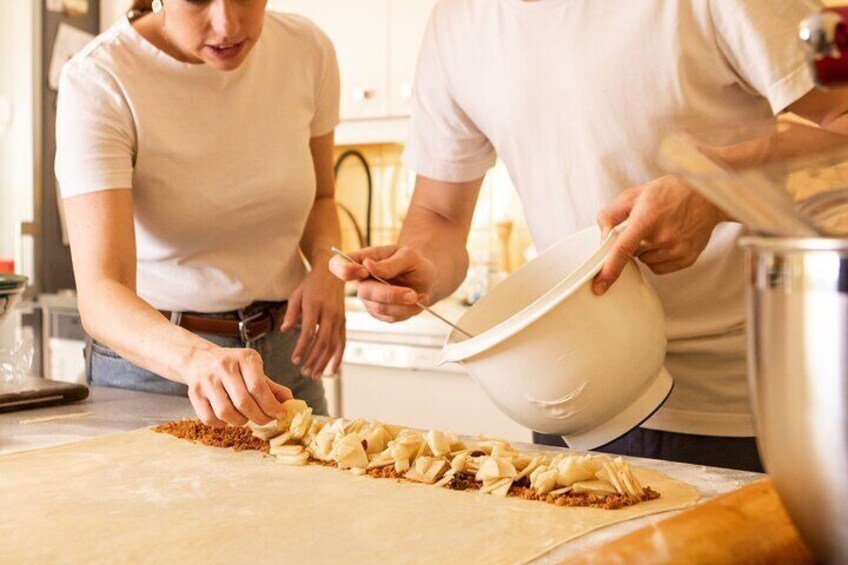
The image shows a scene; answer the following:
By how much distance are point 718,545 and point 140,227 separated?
1229 millimetres

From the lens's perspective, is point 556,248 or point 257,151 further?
point 257,151

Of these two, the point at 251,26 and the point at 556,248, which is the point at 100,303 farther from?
the point at 556,248

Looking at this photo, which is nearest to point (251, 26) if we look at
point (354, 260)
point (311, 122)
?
point (311, 122)

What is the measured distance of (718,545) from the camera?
1.82 feet

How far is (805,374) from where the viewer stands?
472 millimetres

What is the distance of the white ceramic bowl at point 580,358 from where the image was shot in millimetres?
940

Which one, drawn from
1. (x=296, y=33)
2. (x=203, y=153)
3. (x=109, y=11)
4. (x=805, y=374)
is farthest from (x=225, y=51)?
(x=109, y=11)

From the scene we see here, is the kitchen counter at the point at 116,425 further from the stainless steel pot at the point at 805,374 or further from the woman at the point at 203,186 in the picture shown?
the stainless steel pot at the point at 805,374

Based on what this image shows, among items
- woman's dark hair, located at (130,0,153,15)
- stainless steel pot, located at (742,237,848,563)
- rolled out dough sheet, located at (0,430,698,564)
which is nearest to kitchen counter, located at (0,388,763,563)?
rolled out dough sheet, located at (0,430,698,564)

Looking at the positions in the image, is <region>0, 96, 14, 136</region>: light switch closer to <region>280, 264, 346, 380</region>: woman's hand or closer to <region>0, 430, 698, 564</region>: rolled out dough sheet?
<region>280, 264, 346, 380</region>: woman's hand

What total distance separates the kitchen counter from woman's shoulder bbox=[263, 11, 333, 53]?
0.67 meters

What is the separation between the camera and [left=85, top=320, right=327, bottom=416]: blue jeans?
1.59 meters

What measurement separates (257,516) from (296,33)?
1088 mm

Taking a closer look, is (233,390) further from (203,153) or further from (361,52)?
(361,52)
